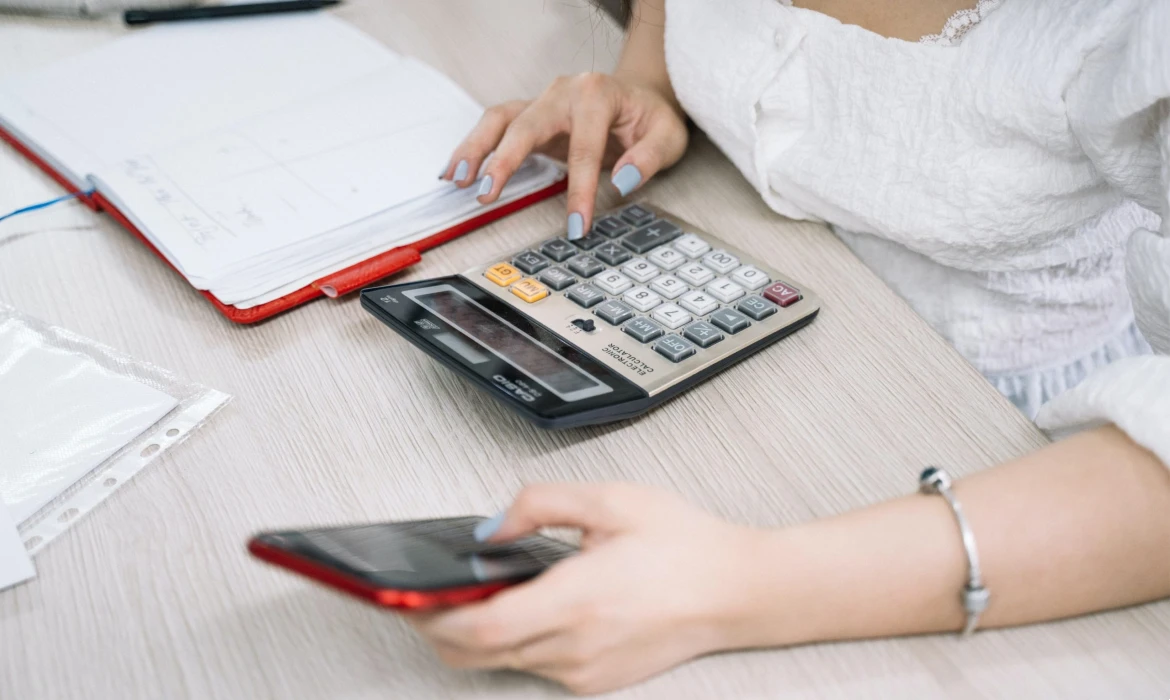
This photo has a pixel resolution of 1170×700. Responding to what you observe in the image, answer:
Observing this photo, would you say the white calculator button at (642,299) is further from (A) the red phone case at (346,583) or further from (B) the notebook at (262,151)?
(A) the red phone case at (346,583)

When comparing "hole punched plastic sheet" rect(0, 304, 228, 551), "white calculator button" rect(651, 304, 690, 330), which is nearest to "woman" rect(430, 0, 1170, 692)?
"white calculator button" rect(651, 304, 690, 330)

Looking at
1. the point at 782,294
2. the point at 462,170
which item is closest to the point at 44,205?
the point at 462,170

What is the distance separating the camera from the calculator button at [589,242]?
23.0 inches

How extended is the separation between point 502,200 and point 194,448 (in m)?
0.28

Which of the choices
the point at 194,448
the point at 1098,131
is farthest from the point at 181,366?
the point at 1098,131

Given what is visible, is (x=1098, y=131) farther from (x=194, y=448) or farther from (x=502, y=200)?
(x=194, y=448)

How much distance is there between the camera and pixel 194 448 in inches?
18.4

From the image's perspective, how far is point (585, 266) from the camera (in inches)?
22.0

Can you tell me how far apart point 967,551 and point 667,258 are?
255mm

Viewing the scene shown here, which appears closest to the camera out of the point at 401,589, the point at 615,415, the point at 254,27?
the point at 401,589

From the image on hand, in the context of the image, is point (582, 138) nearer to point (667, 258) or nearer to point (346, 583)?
point (667, 258)

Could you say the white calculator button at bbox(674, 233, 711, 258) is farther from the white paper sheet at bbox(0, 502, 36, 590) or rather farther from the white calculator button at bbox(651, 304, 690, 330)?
the white paper sheet at bbox(0, 502, 36, 590)

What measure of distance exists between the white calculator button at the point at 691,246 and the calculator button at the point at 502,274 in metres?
0.10

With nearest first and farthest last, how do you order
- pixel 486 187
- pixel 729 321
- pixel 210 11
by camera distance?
pixel 729 321 → pixel 486 187 → pixel 210 11
